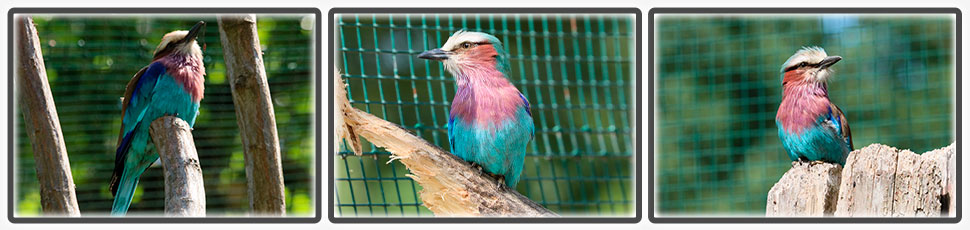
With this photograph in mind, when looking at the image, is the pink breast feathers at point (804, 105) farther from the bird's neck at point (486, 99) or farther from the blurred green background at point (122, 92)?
the blurred green background at point (122, 92)

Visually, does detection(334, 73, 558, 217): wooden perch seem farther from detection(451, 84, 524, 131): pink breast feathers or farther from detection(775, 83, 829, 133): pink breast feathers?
detection(775, 83, 829, 133): pink breast feathers

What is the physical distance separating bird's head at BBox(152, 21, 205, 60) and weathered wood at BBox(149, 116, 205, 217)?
304 mm

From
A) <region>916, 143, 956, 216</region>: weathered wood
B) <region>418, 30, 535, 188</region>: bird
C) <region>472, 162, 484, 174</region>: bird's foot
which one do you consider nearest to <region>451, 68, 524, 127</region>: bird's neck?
<region>418, 30, 535, 188</region>: bird

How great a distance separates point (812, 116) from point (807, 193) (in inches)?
11.6

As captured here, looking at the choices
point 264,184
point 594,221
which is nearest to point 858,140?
point 594,221

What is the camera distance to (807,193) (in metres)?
2.54

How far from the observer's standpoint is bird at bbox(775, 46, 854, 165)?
107 inches

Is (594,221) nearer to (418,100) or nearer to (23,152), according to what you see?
(418,100)

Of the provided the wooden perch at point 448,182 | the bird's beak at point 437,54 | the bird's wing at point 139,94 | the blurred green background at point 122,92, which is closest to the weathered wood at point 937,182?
the wooden perch at point 448,182

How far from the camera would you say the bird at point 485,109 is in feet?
8.55

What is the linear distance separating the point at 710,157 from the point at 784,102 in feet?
3.57

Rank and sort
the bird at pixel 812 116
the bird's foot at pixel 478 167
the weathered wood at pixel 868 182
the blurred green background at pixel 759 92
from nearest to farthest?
the weathered wood at pixel 868 182 < the bird's foot at pixel 478 167 < the bird at pixel 812 116 < the blurred green background at pixel 759 92

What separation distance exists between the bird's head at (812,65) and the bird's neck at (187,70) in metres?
1.71

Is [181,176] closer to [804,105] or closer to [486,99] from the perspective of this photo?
[486,99]
